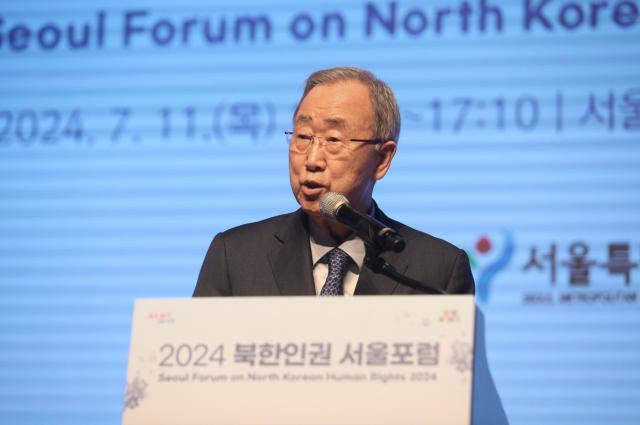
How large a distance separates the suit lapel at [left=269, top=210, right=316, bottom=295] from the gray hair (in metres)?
0.30

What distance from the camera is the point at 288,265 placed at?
101 inches

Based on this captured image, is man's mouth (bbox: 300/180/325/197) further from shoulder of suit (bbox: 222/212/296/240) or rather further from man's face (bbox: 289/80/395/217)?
shoulder of suit (bbox: 222/212/296/240)

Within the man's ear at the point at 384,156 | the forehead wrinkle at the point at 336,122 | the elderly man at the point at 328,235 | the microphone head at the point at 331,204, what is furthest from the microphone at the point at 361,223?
the man's ear at the point at 384,156

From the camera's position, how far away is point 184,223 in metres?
3.92

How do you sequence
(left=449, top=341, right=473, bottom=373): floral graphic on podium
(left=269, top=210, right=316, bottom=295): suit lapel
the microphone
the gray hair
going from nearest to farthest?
(left=449, top=341, right=473, bottom=373): floral graphic on podium, the microphone, (left=269, top=210, right=316, bottom=295): suit lapel, the gray hair

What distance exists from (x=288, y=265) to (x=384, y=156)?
425 mm

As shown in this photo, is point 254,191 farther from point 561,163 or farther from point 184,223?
point 561,163

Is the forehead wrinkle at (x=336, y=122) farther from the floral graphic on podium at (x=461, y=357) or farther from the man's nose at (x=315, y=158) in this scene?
the floral graphic on podium at (x=461, y=357)

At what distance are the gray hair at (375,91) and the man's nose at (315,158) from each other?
0.14 metres

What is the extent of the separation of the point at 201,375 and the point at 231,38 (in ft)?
7.88

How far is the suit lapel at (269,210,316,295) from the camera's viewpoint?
2516 millimetres

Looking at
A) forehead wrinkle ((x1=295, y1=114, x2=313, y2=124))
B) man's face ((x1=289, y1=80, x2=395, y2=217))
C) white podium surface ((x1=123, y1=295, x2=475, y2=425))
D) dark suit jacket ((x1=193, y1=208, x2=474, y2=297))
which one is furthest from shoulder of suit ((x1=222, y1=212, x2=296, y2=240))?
white podium surface ((x1=123, y1=295, x2=475, y2=425))

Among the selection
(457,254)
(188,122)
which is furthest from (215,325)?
(188,122)

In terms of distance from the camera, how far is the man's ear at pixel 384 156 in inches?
108
